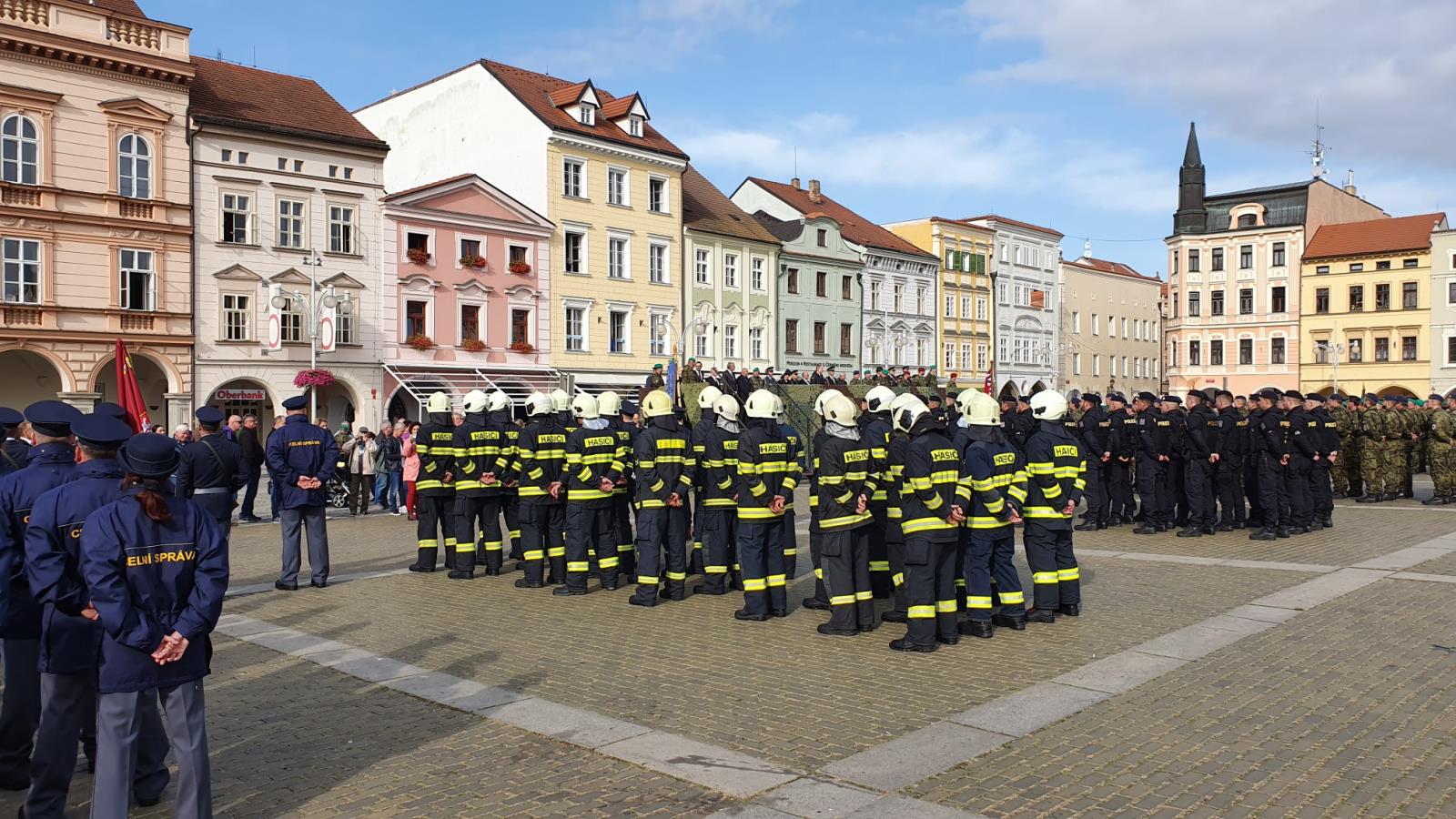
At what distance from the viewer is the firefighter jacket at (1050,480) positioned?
33.0 ft

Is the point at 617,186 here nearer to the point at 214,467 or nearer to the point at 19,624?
the point at 214,467

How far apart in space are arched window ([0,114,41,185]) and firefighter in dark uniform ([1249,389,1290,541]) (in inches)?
1179

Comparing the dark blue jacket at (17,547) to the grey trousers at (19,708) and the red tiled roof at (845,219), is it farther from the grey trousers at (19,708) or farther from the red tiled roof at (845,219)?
the red tiled roof at (845,219)

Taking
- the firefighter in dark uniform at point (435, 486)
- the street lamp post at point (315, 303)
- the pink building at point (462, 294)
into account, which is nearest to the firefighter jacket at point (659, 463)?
the firefighter in dark uniform at point (435, 486)

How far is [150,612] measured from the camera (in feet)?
16.0

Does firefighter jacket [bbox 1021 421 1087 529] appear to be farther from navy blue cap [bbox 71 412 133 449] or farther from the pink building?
the pink building

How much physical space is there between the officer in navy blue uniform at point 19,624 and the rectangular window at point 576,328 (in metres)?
35.9

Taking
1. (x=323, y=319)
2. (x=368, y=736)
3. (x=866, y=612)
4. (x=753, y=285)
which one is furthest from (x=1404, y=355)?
(x=368, y=736)

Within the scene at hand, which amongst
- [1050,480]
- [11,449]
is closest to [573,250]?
[11,449]

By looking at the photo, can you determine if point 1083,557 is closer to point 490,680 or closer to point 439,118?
point 490,680

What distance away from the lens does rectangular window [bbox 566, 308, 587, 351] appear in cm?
4197

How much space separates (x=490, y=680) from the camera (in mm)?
8062

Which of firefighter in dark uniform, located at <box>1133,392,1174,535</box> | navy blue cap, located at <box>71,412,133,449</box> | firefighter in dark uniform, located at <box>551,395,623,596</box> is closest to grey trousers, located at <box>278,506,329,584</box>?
firefighter in dark uniform, located at <box>551,395,623,596</box>

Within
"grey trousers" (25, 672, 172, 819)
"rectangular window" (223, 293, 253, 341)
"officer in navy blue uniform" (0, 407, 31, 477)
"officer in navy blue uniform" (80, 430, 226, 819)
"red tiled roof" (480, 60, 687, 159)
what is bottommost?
"grey trousers" (25, 672, 172, 819)
